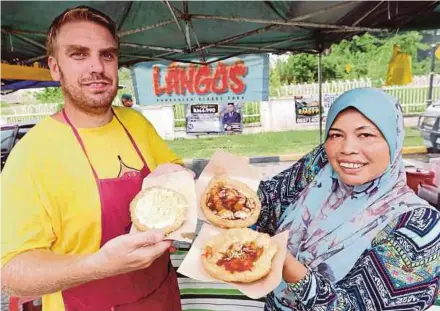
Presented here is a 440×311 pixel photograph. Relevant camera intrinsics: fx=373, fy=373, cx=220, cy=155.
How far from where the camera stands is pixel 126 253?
1.22m

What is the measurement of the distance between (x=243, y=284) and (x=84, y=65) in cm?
108

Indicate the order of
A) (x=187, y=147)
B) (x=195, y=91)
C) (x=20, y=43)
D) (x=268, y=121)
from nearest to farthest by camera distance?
(x=20, y=43), (x=195, y=91), (x=187, y=147), (x=268, y=121)

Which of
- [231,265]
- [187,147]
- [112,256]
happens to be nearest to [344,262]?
[231,265]

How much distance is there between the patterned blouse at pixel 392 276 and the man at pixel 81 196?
590mm

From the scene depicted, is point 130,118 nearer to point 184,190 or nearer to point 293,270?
point 184,190

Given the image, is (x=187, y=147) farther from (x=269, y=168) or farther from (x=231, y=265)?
(x=231, y=265)

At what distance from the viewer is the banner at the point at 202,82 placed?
6.23 metres

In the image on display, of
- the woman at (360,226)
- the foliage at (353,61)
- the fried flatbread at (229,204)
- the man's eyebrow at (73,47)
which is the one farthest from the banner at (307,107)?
the man's eyebrow at (73,47)

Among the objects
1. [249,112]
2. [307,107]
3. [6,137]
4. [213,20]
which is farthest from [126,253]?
[249,112]

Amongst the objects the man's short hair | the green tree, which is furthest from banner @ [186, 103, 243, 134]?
the man's short hair

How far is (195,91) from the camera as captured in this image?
283 inches

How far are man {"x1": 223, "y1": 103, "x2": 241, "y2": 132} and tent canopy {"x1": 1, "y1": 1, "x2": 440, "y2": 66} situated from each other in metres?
6.99

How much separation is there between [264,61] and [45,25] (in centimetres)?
335

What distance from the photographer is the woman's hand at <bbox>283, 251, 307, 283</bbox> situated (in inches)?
53.4
